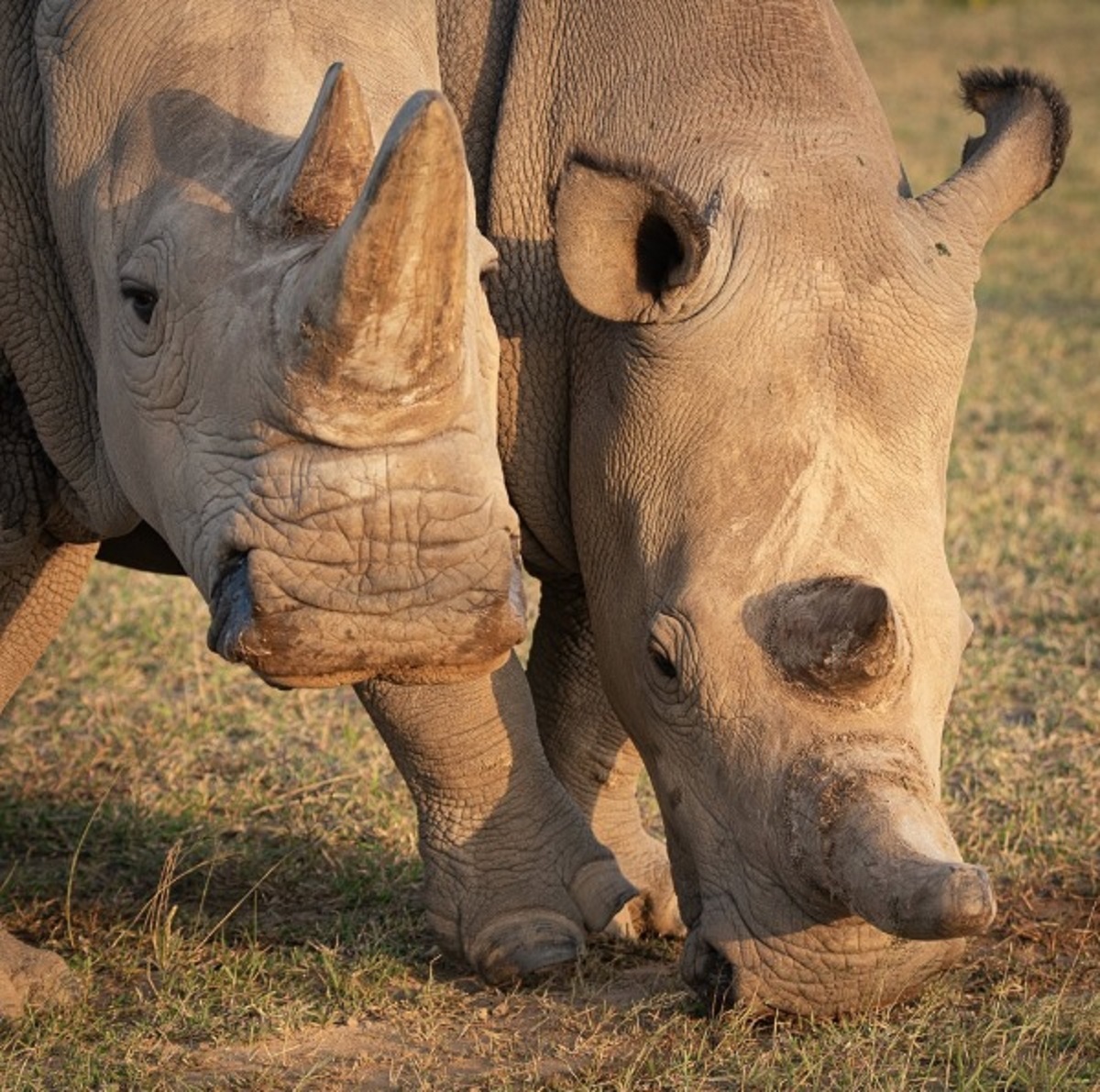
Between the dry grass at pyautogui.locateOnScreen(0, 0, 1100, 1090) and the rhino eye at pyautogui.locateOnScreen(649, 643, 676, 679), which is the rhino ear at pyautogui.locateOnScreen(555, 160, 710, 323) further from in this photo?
the dry grass at pyautogui.locateOnScreen(0, 0, 1100, 1090)

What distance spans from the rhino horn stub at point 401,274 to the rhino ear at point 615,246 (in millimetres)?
729

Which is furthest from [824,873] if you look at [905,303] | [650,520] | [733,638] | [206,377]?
[206,377]

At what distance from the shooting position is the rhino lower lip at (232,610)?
364cm

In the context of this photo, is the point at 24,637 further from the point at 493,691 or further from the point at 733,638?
the point at 733,638

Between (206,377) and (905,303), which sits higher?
(905,303)

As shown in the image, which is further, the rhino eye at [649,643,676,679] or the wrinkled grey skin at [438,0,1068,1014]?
the rhino eye at [649,643,676,679]

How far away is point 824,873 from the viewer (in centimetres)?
→ 399

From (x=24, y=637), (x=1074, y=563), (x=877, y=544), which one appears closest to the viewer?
(x=877, y=544)

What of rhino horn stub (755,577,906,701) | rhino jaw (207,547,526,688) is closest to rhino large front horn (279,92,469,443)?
rhino jaw (207,547,526,688)

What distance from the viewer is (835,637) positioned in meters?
3.96

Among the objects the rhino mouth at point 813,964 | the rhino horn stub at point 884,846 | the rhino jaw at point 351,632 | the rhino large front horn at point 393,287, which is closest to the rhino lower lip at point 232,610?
the rhino jaw at point 351,632

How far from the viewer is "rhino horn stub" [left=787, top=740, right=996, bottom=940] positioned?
3674 mm

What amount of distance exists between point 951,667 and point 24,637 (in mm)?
2254

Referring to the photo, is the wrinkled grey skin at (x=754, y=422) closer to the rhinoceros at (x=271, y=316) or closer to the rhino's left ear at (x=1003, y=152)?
the rhino's left ear at (x=1003, y=152)
